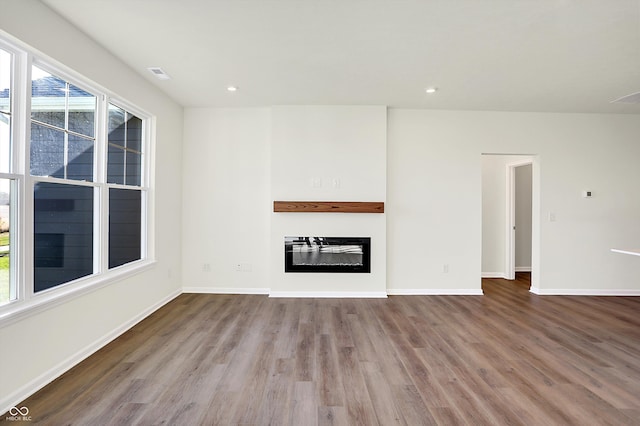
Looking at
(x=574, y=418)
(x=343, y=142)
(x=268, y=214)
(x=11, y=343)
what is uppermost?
(x=343, y=142)

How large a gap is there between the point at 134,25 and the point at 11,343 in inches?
94.8

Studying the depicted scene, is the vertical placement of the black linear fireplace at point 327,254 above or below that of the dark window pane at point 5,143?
below

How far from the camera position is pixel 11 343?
1.85 m

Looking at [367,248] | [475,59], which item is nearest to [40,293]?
[367,248]

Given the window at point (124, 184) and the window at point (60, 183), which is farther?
the window at point (124, 184)

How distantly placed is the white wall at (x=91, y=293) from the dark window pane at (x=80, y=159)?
1.88 feet

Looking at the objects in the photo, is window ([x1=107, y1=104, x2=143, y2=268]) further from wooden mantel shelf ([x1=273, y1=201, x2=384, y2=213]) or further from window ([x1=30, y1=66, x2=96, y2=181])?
wooden mantel shelf ([x1=273, y1=201, x2=384, y2=213])

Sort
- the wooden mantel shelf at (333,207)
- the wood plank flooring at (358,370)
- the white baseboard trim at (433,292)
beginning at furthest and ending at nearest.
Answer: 1. the white baseboard trim at (433,292)
2. the wooden mantel shelf at (333,207)
3. the wood plank flooring at (358,370)

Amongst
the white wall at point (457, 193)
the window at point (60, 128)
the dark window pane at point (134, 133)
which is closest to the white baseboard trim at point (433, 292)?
the white wall at point (457, 193)

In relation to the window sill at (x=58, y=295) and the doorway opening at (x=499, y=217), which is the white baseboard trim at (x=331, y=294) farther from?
the doorway opening at (x=499, y=217)

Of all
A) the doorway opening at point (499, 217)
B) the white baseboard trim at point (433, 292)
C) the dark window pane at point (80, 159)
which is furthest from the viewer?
the doorway opening at point (499, 217)

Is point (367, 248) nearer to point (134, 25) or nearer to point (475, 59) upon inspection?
point (475, 59)

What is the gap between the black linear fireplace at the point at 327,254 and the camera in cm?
418

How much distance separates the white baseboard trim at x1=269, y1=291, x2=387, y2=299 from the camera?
416cm
